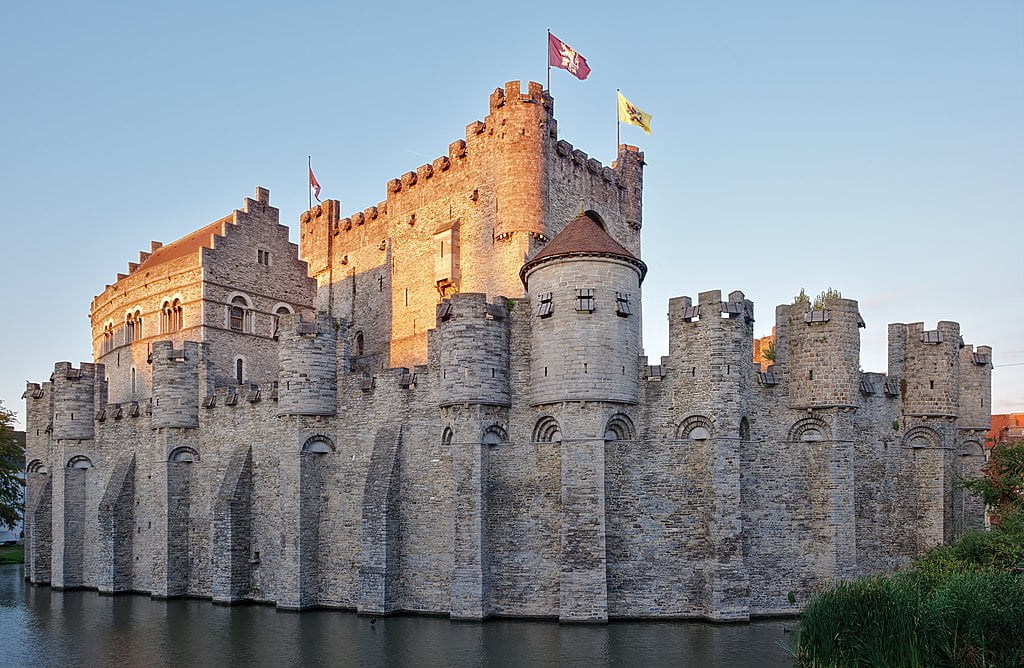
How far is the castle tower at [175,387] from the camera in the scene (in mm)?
36719

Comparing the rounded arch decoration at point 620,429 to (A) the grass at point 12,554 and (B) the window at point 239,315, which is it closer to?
(B) the window at point 239,315

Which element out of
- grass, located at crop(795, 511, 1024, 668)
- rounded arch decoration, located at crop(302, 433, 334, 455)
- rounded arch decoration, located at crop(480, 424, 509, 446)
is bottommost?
grass, located at crop(795, 511, 1024, 668)

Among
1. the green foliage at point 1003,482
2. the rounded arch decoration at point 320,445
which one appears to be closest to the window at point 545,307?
the rounded arch decoration at point 320,445

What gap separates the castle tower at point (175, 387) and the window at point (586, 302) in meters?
18.1

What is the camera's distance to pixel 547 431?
2867 centimetres

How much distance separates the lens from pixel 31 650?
25.1 m

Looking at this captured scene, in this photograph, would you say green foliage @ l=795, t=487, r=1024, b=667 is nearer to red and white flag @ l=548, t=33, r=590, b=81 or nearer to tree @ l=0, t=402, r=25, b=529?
red and white flag @ l=548, t=33, r=590, b=81

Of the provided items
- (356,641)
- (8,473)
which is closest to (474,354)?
(356,641)

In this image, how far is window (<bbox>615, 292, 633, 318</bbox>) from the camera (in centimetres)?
2780

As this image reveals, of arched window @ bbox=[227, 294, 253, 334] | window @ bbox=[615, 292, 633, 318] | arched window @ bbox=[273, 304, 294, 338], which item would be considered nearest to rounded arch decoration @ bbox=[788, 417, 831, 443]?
window @ bbox=[615, 292, 633, 318]

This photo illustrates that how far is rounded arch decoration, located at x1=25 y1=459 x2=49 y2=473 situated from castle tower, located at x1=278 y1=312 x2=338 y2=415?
20060mm

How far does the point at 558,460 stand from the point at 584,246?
6.72m

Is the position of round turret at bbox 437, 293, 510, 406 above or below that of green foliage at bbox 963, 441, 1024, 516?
above

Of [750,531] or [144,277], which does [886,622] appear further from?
[144,277]
